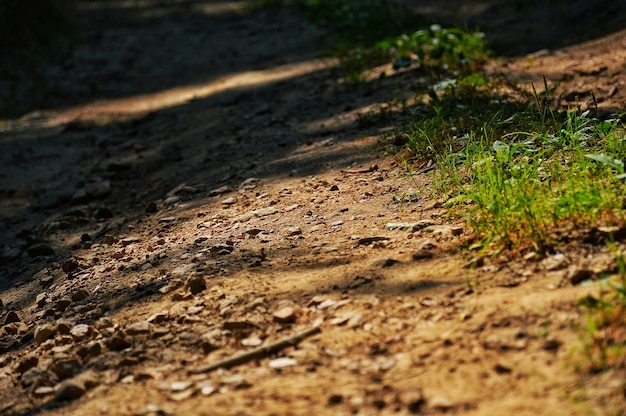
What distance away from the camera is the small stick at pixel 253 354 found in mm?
2445

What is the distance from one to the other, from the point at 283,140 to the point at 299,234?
1.94 meters

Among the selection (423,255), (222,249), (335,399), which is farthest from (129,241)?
(335,399)

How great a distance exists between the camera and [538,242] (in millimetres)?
2734

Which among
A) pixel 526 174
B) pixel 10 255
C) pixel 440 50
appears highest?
pixel 440 50

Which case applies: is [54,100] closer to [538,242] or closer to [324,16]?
[324,16]

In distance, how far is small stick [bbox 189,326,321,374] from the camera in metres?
2.45

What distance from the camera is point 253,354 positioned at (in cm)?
247

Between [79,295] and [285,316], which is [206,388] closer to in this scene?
[285,316]

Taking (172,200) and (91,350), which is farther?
Answer: (172,200)

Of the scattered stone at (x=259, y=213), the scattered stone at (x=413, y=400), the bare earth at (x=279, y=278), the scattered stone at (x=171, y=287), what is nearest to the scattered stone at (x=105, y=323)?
the bare earth at (x=279, y=278)

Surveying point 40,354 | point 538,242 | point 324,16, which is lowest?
point 40,354

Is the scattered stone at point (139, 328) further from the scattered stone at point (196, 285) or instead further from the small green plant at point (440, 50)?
the small green plant at point (440, 50)

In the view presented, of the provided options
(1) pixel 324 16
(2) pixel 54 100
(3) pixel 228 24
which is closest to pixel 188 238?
(2) pixel 54 100

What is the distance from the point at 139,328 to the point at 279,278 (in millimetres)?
574
